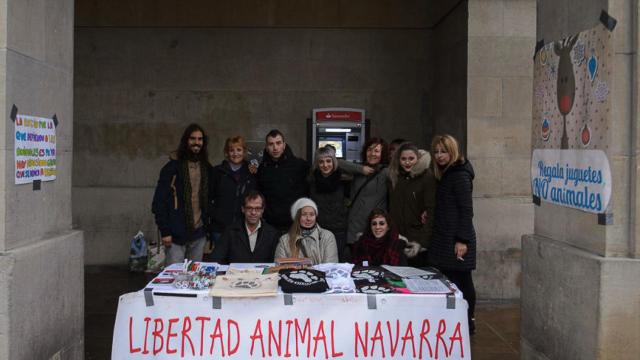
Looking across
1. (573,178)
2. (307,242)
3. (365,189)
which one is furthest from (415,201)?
(573,178)

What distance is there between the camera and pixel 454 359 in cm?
428

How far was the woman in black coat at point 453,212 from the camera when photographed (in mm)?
5645

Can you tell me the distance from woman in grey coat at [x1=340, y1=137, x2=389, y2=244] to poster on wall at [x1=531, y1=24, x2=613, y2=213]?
162 cm

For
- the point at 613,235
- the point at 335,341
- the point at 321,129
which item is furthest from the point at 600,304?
the point at 321,129

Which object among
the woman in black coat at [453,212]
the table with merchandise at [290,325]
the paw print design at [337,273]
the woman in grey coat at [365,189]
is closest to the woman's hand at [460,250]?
the woman in black coat at [453,212]

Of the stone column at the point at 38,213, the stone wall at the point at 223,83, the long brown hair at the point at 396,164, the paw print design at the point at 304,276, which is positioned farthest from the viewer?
the stone wall at the point at 223,83

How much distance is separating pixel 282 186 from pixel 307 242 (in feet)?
3.31

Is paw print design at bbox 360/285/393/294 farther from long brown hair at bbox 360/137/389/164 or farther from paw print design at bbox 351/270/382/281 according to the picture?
long brown hair at bbox 360/137/389/164

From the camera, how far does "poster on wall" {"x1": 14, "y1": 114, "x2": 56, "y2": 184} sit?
13.9 feet

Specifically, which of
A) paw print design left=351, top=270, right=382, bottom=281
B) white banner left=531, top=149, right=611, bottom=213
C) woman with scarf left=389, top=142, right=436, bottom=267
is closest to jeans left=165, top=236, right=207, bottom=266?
woman with scarf left=389, top=142, right=436, bottom=267

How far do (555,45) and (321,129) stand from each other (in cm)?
500

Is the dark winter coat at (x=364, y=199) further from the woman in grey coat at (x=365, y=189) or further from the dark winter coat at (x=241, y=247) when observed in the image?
the dark winter coat at (x=241, y=247)

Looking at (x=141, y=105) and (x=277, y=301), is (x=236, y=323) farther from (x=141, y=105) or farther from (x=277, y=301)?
(x=141, y=105)

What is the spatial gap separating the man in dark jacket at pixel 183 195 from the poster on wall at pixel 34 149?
1.50 meters
